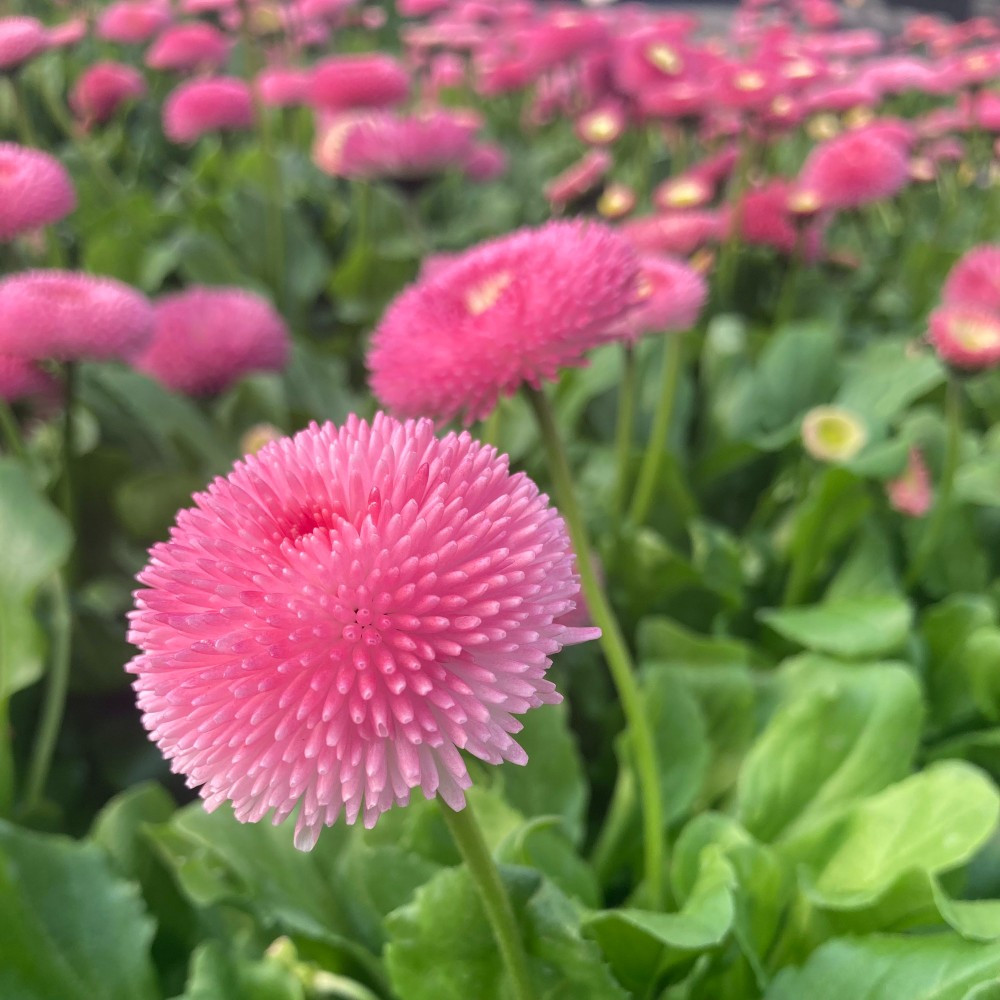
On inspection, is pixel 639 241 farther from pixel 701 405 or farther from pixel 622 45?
pixel 622 45

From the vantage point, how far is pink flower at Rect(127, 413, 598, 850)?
30cm

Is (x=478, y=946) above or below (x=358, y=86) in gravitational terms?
below

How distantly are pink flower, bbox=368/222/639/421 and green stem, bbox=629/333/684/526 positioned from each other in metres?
0.36

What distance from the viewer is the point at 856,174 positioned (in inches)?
47.1

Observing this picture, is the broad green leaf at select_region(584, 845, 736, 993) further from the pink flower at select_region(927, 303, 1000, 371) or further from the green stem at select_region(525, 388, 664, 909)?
the pink flower at select_region(927, 303, 1000, 371)

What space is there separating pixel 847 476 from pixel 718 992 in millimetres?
437

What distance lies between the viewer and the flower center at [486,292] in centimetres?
53

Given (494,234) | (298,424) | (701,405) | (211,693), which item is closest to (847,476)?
(701,405)

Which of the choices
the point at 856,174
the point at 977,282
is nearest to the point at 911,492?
the point at 977,282

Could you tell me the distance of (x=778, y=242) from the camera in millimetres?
1286

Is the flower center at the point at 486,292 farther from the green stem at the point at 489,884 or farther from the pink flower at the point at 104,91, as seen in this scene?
the pink flower at the point at 104,91

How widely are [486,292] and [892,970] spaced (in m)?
0.40

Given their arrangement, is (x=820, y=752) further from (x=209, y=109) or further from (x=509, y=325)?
(x=209, y=109)

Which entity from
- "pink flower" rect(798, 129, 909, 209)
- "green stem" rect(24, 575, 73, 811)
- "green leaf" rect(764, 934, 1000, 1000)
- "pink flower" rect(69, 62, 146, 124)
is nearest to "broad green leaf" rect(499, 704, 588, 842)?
"green leaf" rect(764, 934, 1000, 1000)
